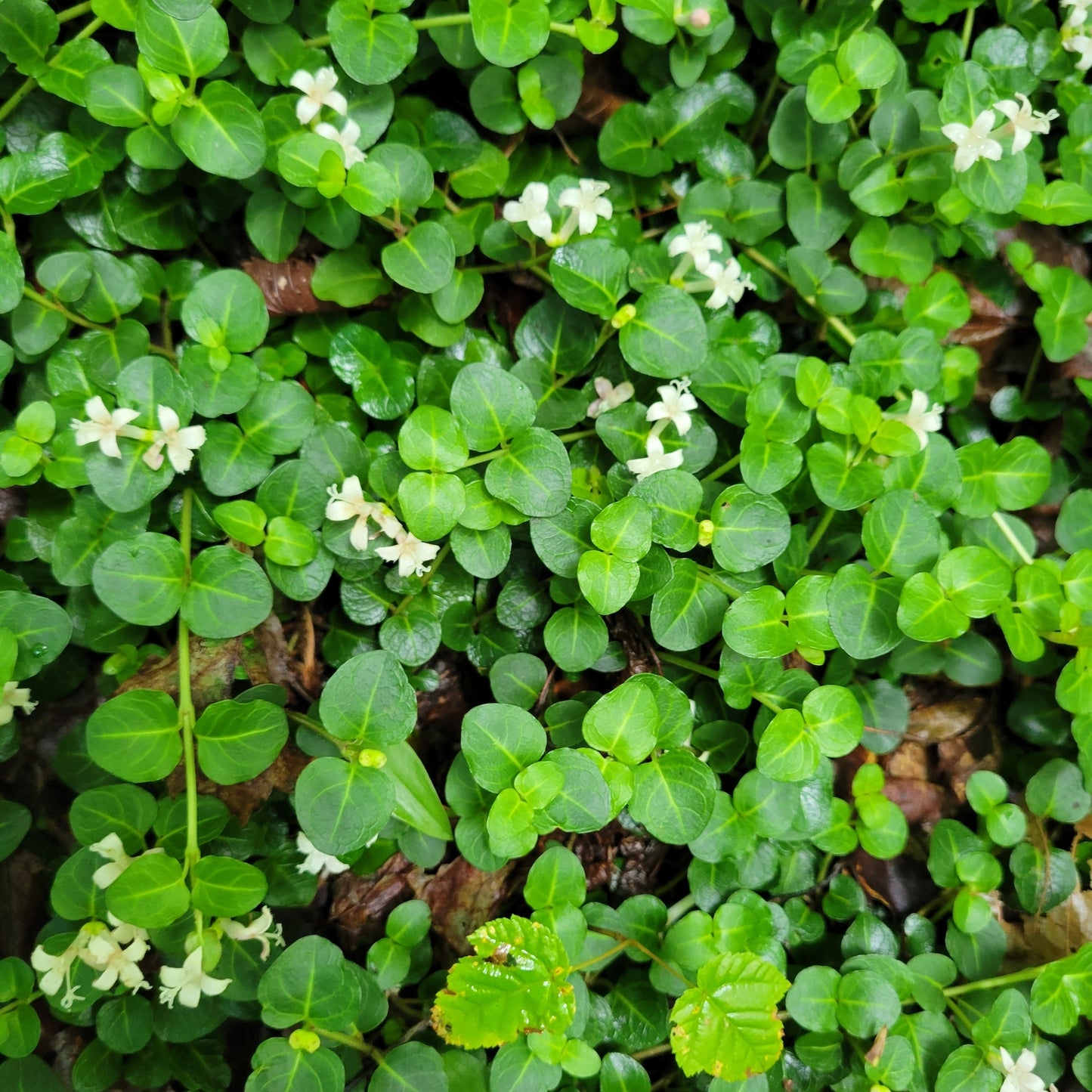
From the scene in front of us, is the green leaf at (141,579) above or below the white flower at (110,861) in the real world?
above

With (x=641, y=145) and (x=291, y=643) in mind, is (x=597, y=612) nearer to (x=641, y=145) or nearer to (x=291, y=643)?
(x=291, y=643)

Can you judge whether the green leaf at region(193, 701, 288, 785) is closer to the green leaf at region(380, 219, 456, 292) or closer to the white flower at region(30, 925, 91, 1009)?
the white flower at region(30, 925, 91, 1009)

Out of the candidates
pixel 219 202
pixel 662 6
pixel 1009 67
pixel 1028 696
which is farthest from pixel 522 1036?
pixel 1009 67

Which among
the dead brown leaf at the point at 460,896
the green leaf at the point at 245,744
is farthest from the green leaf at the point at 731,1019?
the green leaf at the point at 245,744

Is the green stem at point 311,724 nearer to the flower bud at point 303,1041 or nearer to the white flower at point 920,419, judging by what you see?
the flower bud at point 303,1041

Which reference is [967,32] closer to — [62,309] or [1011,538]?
[1011,538]

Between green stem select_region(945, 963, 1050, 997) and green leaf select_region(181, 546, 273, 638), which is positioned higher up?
green leaf select_region(181, 546, 273, 638)

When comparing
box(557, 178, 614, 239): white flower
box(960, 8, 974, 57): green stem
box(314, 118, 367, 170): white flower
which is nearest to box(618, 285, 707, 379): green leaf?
box(557, 178, 614, 239): white flower
